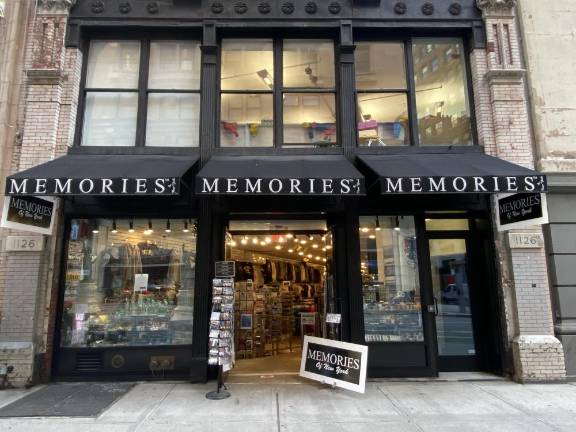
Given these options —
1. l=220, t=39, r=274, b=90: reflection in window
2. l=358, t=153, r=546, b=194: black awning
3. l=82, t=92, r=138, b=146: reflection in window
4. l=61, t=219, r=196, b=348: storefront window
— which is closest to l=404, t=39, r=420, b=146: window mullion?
l=358, t=153, r=546, b=194: black awning

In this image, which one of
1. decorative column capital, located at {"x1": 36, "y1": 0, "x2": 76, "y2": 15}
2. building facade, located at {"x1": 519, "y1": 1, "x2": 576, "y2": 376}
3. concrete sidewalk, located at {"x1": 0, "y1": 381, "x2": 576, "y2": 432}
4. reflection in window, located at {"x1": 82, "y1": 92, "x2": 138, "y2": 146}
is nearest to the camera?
concrete sidewalk, located at {"x1": 0, "y1": 381, "x2": 576, "y2": 432}

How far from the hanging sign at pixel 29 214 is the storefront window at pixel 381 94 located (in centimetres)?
605

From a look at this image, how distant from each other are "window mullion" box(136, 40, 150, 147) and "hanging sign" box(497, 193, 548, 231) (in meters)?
7.05

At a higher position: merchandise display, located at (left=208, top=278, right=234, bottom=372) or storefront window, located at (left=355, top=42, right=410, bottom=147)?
storefront window, located at (left=355, top=42, right=410, bottom=147)

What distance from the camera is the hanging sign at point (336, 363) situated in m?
6.62

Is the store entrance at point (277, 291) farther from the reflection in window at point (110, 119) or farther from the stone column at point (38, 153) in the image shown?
the stone column at point (38, 153)

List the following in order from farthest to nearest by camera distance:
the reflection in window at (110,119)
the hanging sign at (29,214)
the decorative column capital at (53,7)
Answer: the reflection in window at (110,119) < the decorative column capital at (53,7) < the hanging sign at (29,214)

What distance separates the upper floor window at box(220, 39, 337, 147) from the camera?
28.1 feet

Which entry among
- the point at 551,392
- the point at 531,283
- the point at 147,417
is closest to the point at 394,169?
the point at 531,283

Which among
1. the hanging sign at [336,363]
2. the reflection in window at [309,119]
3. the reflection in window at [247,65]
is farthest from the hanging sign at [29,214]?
the hanging sign at [336,363]

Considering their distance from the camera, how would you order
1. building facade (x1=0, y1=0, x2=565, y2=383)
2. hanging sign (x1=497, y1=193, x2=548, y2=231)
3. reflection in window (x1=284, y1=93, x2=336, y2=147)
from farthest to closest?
reflection in window (x1=284, y1=93, x2=336, y2=147), building facade (x1=0, y1=0, x2=565, y2=383), hanging sign (x1=497, y1=193, x2=548, y2=231)

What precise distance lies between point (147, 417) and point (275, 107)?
606cm

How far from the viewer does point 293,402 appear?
6.27m

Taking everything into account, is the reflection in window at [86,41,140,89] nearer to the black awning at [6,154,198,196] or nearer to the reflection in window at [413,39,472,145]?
the black awning at [6,154,198,196]
